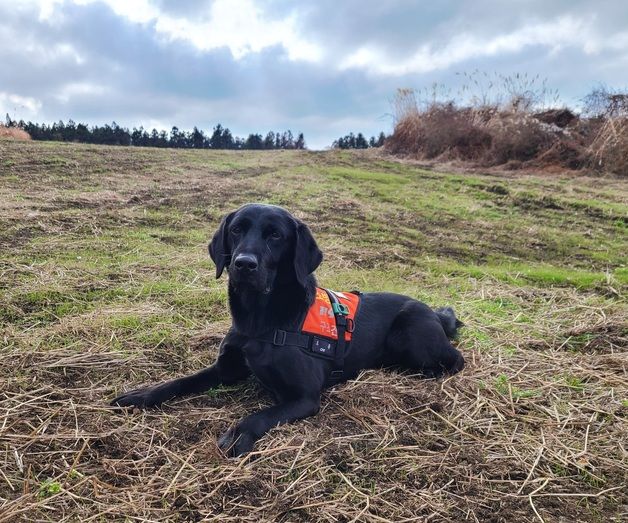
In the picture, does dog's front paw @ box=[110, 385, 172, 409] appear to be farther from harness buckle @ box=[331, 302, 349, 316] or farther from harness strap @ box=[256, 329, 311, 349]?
harness buckle @ box=[331, 302, 349, 316]

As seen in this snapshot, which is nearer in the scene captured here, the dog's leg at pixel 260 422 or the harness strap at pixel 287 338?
the dog's leg at pixel 260 422

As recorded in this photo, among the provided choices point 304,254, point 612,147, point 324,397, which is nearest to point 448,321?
point 324,397

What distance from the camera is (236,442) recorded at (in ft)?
8.86

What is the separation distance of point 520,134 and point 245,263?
55.1 ft

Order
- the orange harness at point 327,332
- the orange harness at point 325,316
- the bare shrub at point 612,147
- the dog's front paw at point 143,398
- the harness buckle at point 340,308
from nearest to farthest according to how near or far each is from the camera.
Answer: the dog's front paw at point 143,398, the orange harness at point 327,332, the orange harness at point 325,316, the harness buckle at point 340,308, the bare shrub at point 612,147

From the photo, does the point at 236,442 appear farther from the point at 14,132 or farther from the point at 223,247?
the point at 14,132

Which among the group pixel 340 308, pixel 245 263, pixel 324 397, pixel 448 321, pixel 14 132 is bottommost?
pixel 324 397

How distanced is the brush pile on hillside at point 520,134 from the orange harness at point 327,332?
14.8 metres

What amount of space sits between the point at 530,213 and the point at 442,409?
8.93 m

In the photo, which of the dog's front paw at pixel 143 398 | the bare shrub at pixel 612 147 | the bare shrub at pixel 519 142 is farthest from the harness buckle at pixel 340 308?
the bare shrub at pixel 519 142

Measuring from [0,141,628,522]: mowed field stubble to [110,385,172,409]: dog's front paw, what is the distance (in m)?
0.08

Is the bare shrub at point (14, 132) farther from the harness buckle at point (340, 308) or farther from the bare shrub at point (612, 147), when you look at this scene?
the bare shrub at point (612, 147)

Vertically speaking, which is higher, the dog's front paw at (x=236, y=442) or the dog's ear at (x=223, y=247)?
the dog's ear at (x=223, y=247)

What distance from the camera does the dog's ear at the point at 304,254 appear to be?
10.9ft
